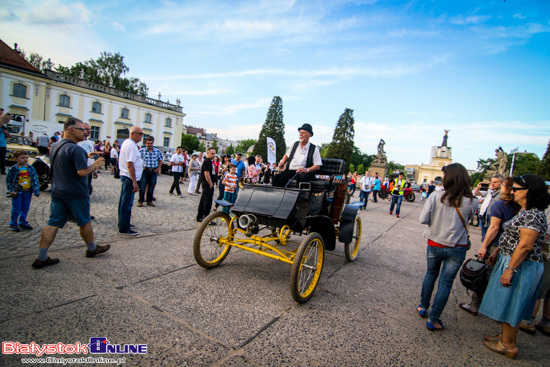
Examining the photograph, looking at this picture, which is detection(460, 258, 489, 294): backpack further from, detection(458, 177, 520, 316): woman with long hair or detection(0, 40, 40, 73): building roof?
detection(0, 40, 40, 73): building roof

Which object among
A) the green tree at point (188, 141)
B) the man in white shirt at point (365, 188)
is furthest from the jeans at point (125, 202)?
the green tree at point (188, 141)

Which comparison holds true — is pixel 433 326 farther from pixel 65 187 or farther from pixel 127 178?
pixel 127 178

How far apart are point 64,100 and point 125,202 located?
130 feet

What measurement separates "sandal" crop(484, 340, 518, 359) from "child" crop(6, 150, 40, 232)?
6968mm

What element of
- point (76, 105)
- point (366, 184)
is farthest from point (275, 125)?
point (366, 184)

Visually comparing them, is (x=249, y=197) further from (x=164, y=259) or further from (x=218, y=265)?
(x=164, y=259)

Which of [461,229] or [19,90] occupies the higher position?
[19,90]

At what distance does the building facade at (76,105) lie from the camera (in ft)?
95.1

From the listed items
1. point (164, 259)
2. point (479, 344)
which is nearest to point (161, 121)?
point (164, 259)

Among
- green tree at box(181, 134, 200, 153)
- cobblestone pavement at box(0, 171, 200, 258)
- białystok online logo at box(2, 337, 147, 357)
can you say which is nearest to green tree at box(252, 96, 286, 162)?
green tree at box(181, 134, 200, 153)

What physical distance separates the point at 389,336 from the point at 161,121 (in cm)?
4752

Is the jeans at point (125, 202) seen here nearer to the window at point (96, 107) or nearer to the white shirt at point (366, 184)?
the white shirt at point (366, 184)

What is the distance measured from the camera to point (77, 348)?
6.72 ft

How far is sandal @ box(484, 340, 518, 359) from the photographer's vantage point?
8.29 feet
